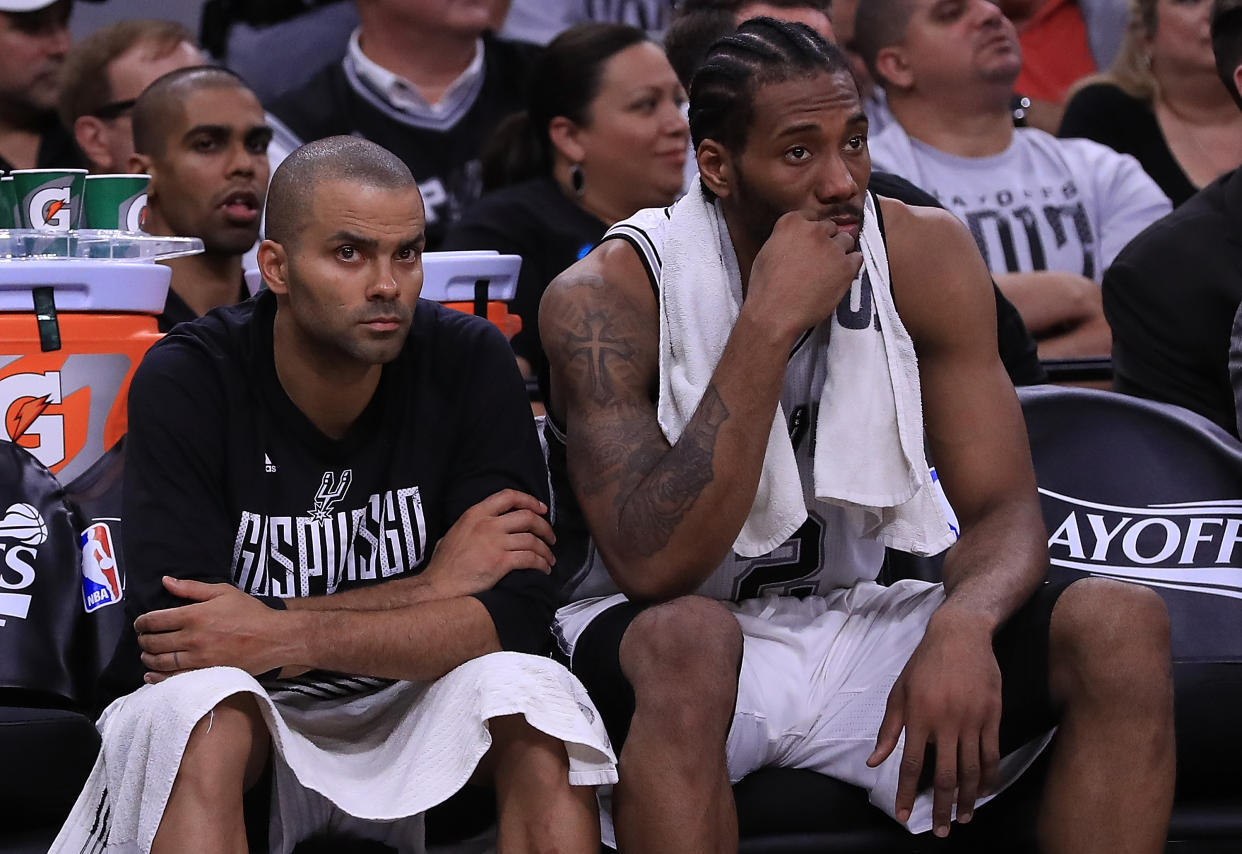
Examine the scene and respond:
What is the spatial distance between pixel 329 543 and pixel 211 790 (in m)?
0.42

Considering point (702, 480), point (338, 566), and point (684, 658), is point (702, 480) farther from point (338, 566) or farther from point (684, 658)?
point (338, 566)

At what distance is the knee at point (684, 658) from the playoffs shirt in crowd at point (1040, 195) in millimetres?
2119

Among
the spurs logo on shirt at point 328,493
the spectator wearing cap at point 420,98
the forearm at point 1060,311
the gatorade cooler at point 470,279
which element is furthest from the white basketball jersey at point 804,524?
the spectator wearing cap at point 420,98

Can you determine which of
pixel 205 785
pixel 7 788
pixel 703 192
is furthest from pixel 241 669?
pixel 703 192

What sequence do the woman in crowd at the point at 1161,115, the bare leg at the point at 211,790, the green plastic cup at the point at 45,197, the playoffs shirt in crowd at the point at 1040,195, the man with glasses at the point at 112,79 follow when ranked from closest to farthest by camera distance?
the bare leg at the point at 211,790, the green plastic cup at the point at 45,197, the man with glasses at the point at 112,79, the playoffs shirt in crowd at the point at 1040,195, the woman in crowd at the point at 1161,115

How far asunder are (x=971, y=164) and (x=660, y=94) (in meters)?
0.80

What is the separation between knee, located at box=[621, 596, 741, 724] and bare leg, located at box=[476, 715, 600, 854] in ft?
0.44

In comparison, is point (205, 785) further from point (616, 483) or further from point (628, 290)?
point (628, 290)

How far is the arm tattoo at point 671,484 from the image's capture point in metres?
2.26

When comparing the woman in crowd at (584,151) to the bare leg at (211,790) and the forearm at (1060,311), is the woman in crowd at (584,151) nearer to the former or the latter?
the forearm at (1060,311)

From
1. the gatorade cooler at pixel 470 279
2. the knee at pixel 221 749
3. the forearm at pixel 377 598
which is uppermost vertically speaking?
the gatorade cooler at pixel 470 279

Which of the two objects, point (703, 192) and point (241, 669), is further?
point (703, 192)

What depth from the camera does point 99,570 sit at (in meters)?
2.58

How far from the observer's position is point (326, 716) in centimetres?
232
